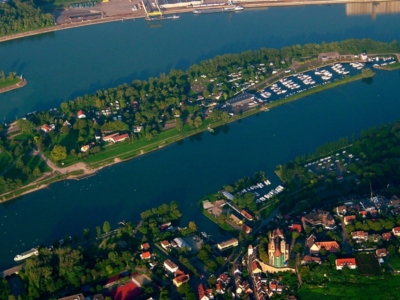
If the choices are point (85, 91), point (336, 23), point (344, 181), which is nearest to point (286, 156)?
point (344, 181)

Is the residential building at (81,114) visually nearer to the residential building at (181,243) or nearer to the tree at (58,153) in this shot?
the tree at (58,153)

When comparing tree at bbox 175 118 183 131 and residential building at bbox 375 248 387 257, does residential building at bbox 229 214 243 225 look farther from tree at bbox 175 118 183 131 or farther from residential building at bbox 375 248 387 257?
tree at bbox 175 118 183 131

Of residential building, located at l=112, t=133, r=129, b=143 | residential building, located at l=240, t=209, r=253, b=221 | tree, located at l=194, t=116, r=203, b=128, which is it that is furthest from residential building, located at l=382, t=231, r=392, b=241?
residential building, located at l=112, t=133, r=129, b=143

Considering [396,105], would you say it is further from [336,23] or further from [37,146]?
[37,146]

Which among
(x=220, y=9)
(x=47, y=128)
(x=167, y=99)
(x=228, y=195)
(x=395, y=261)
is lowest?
(x=395, y=261)

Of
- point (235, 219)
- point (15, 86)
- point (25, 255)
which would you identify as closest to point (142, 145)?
point (235, 219)

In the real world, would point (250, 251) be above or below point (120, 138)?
below

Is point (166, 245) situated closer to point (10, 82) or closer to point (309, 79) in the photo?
point (309, 79)
